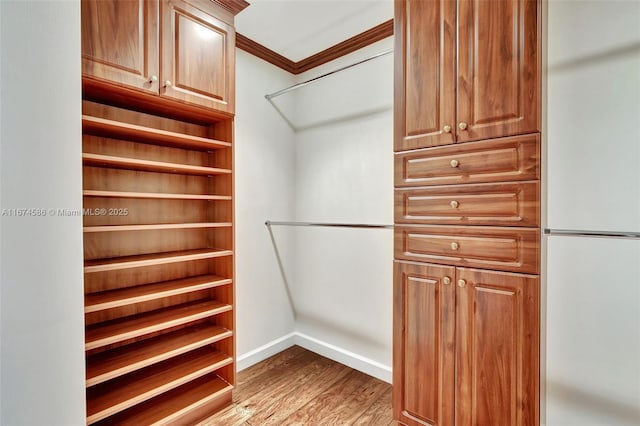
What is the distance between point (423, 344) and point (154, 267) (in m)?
1.62

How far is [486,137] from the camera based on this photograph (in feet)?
4.35

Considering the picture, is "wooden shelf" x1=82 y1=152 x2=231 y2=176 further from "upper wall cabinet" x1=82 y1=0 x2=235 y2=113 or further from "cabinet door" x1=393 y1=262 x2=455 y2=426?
"cabinet door" x1=393 y1=262 x2=455 y2=426

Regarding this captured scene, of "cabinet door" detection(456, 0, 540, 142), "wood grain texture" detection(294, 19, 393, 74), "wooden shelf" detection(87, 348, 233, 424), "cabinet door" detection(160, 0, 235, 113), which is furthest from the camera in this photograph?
"wood grain texture" detection(294, 19, 393, 74)

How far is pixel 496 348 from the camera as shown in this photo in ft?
4.27

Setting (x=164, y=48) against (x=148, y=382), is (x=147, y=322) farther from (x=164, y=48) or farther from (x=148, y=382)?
(x=164, y=48)

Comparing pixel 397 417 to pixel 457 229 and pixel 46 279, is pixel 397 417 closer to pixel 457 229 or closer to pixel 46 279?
pixel 457 229

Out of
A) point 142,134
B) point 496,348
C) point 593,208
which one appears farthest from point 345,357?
point 142,134

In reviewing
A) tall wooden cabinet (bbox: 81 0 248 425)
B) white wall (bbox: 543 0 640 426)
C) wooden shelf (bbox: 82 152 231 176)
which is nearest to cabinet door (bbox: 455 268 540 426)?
white wall (bbox: 543 0 640 426)

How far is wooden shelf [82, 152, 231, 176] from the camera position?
143cm

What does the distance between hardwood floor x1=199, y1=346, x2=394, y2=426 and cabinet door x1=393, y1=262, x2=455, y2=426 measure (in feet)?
1.26

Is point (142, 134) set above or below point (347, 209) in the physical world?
above

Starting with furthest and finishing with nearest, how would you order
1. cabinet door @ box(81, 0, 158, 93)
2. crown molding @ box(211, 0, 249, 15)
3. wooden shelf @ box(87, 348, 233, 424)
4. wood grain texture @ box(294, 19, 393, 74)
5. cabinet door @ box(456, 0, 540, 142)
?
wood grain texture @ box(294, 19, 393, 74)
crown molding @ box(211, 0, 249, 15)
wooden shelf @ box(87, 348, 233, 424)
cabinet door @ box(81, 0, 158, 93)
cabinet door @ box(456, 0, 540, 142)

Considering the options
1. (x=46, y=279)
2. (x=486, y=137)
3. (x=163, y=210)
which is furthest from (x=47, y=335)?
(x=486, y=137)

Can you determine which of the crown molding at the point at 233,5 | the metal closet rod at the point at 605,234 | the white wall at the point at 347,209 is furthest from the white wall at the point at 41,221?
the metal closet rod at the point at 605,234
